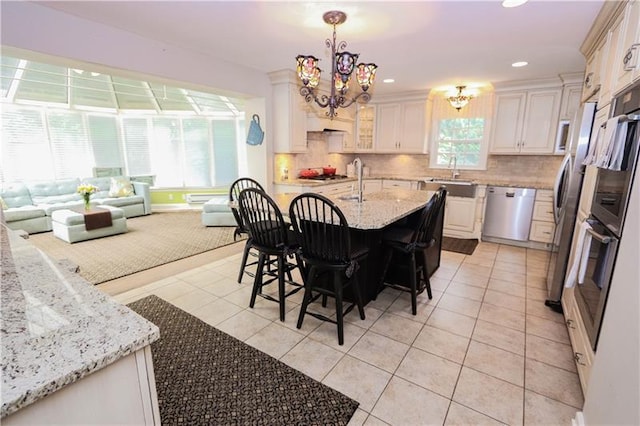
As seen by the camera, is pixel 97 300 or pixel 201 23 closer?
pixel 97 300

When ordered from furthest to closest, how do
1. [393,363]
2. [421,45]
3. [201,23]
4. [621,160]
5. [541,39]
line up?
1. [421,45]
2. [541,39]
3. [201,23]
4. [393,363]
5. [621,160]

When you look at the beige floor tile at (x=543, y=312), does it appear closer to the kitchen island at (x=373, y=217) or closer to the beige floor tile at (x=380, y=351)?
the kitchen island at (x=373, y=217)

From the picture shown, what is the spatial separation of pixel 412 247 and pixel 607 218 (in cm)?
123

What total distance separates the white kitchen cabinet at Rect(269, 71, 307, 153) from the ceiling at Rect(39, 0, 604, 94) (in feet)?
1.62

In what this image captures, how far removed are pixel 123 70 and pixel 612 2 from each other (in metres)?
4.07

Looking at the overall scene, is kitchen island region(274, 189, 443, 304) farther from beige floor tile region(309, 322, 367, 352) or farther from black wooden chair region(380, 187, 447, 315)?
beige floor tile region(309, 322, 367, 352)

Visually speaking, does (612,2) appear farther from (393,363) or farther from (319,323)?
(319,323)

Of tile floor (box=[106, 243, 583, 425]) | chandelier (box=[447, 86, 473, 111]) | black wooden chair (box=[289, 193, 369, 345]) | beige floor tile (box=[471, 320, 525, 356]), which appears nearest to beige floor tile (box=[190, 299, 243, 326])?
tile floor (box=[106, 243, 583, 425])

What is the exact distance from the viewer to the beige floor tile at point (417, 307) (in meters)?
2.69

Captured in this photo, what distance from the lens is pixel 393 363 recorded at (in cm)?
210

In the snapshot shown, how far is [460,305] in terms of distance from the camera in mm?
2895

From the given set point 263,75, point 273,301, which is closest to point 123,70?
point 263,75

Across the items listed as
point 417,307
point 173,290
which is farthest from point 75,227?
point 417,307

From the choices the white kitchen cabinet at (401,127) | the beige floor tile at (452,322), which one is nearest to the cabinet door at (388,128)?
the white kitchen cabinet at (401,127)
